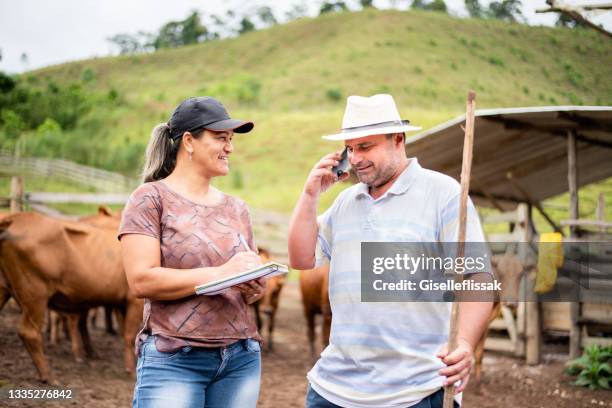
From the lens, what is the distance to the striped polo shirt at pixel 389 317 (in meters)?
2.72

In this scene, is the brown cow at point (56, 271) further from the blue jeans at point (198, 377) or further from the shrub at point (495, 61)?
the shrub at point (495, 61)

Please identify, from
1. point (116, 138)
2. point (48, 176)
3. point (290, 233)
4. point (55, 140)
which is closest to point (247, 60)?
point (116, 138)

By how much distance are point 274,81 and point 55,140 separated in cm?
3004

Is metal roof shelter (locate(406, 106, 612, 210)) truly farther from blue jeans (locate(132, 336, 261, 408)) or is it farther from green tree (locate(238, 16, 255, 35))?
green tree (locate(238, 16, 255, 35))

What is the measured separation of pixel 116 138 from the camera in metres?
39.5

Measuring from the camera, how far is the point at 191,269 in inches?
111

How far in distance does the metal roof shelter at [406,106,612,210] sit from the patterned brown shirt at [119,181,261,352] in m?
5.30

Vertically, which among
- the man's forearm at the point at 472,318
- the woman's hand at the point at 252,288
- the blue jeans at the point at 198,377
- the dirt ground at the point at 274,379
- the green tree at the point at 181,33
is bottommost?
the dirt ground at the point at 274,379

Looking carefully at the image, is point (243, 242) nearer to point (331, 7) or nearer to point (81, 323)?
point (81, 323)

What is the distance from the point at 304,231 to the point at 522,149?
7.72m

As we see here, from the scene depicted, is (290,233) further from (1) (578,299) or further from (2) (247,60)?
(2) (247,60)

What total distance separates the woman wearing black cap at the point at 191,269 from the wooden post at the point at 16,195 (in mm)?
9654

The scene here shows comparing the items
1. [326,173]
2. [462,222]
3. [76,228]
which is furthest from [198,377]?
[76,228]

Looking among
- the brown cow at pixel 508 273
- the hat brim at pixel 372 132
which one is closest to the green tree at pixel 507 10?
the brown cow at pixel 508 273
